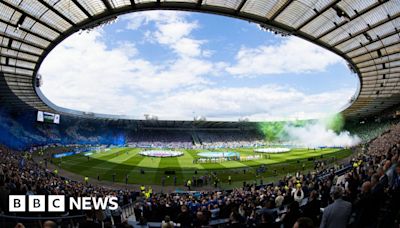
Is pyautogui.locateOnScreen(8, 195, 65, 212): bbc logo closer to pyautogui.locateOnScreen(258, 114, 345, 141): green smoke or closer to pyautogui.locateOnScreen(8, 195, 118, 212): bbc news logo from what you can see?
pyautogui.locateOnScreen(8, 195, 118, 212): bbc news logo

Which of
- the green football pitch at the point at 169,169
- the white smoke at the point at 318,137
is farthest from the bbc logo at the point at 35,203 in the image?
the white smoke at the point at 318,137

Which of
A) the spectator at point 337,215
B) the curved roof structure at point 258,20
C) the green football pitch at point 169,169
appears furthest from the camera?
the green football pitch at point 169,169

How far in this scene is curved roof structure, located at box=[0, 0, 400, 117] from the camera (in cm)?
1844

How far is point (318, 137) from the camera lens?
298ft

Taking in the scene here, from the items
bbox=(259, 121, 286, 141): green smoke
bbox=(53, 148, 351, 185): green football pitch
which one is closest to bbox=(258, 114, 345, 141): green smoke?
bbox=(259, 121, 286, 141): green smoke

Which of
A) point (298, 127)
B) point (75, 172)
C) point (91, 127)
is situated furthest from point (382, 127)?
point (91, 127)

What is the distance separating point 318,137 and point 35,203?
90.5m

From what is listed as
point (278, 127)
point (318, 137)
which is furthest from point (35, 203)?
point (278, 127)

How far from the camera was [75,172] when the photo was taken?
1570 inches

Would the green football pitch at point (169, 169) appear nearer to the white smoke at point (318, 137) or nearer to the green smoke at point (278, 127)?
the white smoke at point (318, 137)

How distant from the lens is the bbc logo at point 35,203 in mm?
9758

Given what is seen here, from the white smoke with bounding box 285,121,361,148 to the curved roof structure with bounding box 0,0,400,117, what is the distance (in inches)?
2263

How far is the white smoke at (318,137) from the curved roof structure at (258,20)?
57490 mm

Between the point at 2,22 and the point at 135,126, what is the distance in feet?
267
